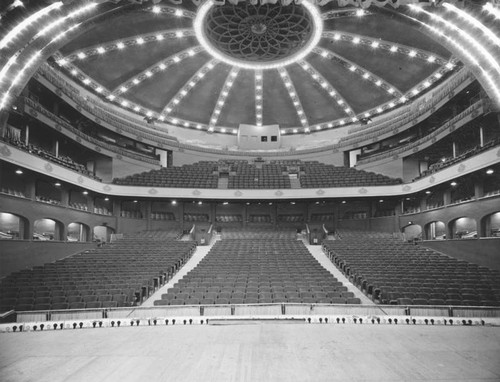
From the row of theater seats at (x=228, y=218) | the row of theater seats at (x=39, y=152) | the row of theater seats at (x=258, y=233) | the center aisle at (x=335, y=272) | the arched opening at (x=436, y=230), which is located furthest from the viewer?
the row of theater seats at (x=228, y=218)

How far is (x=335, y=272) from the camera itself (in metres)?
13.9

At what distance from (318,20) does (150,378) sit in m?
20.1

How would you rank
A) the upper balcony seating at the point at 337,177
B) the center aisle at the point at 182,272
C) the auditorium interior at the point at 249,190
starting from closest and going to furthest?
the auditorium interior at the point at 249,190
the center aisle at the point at 182,272
the upper balcony seating at the point at 337,177

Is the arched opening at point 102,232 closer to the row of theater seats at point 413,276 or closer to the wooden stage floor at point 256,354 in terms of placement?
the row of theater seats at point 413,276

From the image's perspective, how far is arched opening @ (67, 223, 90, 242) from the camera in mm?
19703

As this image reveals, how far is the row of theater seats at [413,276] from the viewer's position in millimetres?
9625

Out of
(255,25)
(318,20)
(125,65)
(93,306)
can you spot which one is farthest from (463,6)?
(125,65)

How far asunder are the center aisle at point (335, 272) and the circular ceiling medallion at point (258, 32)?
13174mm

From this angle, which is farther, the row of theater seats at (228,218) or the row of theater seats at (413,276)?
the row of theater seats at (228,218)

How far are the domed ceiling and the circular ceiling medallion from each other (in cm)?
7

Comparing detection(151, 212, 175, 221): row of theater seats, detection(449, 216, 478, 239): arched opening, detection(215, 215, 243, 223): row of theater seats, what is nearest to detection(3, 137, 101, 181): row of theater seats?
detection(151, 212, 175, 221): row of theater seats

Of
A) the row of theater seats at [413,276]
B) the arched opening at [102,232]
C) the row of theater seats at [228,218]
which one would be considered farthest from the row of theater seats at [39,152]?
the row of theater seats at [413,276]

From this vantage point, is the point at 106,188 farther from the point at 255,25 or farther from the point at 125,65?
the point at 255,25

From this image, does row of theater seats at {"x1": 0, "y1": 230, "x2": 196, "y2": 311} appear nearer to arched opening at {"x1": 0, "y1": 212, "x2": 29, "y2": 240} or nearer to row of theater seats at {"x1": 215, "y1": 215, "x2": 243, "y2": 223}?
arched opening at {"x1": 0, "y1": 212, "x2": 29, "y2": 240}
